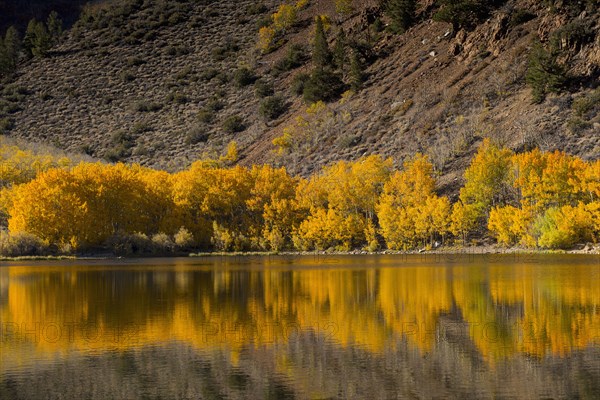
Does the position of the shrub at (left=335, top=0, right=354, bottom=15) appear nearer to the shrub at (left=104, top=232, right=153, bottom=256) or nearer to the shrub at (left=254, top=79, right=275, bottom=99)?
the shrub at (left=254, top=79, right=275, bottom=99)

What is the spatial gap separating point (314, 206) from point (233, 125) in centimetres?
4321

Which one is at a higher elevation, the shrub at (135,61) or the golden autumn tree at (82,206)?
the shrub at (135,61)

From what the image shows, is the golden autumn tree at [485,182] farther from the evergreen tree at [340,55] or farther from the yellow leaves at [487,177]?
the evergreen tree at [340,55]

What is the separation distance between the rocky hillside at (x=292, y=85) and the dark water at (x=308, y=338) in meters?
53.3

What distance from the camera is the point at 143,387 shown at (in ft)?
72.8

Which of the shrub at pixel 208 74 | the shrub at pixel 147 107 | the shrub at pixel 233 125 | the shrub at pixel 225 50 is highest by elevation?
the shrub at pixel 225 50

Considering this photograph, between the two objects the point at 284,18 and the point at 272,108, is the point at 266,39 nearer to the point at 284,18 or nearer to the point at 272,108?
the point at 284,18

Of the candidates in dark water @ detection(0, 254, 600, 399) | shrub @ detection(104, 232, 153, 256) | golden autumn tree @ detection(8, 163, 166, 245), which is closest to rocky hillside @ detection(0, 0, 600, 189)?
golden autumn tree @ detection(8, 163, 166, 245)

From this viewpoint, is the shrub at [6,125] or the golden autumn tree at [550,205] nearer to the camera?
the golden autumn tree at [550,205]

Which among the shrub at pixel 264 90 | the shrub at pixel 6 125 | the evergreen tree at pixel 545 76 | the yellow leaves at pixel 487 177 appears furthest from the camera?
the shrub at pixel 6 125

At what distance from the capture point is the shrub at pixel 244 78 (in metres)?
151

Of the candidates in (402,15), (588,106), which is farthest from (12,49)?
(588,106)

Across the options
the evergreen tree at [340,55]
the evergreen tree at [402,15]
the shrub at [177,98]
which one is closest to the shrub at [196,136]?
the shrub at [177,98]

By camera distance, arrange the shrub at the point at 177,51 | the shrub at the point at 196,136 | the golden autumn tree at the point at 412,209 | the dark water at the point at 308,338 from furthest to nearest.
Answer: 1. the shrub at the point at 177,51
2. the shrub at the point at 196,136
3. the golden autumn tree at the point at 412,209
4. the dark water at the point at 308,338
